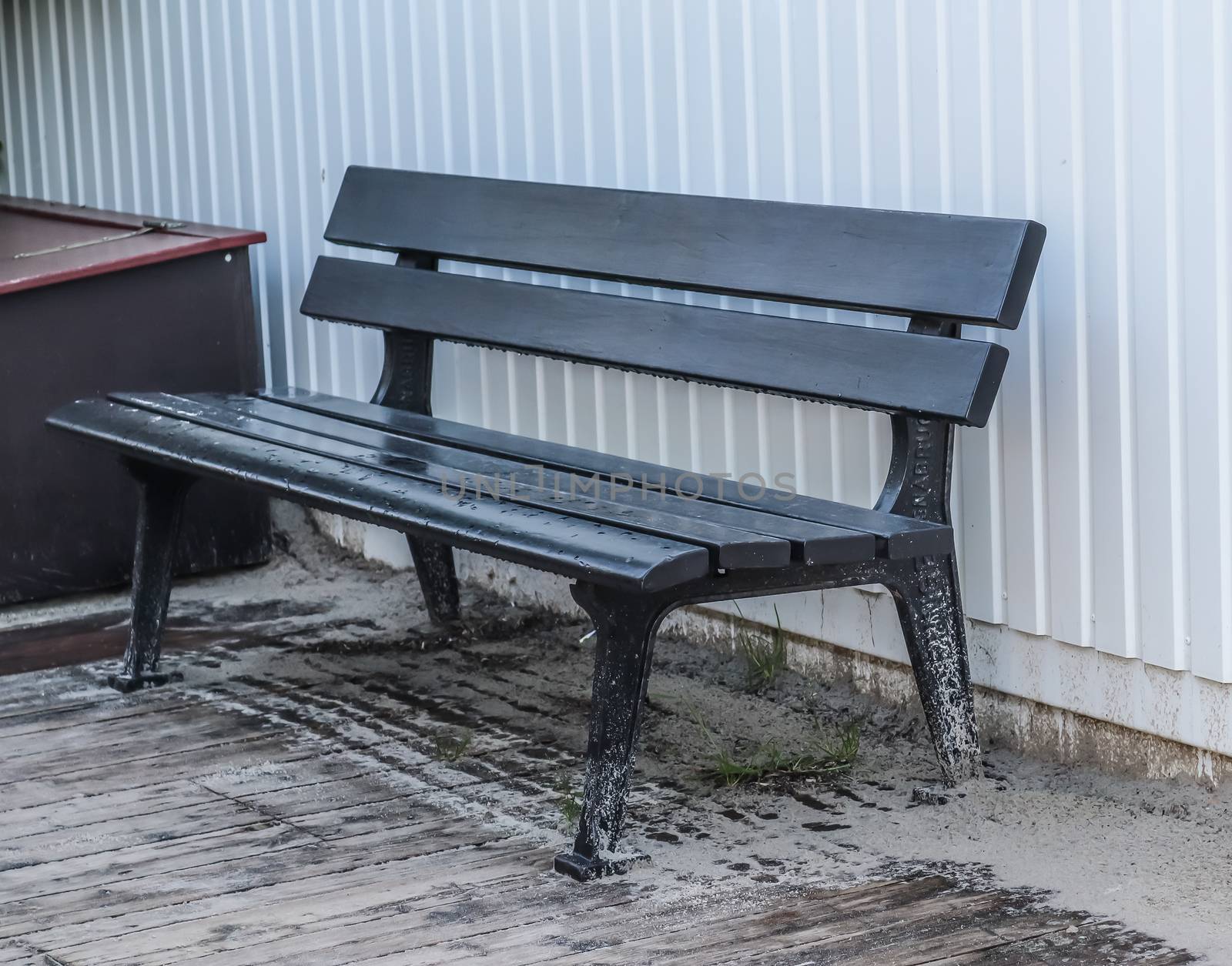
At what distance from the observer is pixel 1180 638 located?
299 cm

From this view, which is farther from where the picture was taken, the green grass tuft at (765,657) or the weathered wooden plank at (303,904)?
the green grass tuft at (765,657)

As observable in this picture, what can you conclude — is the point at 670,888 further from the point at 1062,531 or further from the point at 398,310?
the point at 398,310

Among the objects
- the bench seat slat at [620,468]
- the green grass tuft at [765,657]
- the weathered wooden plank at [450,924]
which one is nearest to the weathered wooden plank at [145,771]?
the bench seat slat at [620,468]

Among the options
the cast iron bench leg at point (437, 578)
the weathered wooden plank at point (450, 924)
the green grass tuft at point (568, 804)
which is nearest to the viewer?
the weathered wooden plank at point (450, 924)

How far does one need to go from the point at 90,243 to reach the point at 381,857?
2666mm

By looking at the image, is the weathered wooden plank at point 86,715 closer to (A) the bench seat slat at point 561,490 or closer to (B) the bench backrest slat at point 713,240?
(A) the bench seat slat at point 561,490

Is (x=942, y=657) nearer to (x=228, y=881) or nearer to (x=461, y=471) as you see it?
(x=461, y=471)

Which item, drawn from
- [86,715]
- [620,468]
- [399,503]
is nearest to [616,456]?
[620,468]

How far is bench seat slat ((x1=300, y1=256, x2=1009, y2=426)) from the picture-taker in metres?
3.05

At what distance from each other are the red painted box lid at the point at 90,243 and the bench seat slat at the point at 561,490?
70cm

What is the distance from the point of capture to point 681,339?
11.6 feet

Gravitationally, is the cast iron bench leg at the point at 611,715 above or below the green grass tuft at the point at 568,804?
above

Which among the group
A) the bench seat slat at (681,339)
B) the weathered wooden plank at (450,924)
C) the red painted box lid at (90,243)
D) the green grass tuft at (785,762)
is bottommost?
the green grass tuft at (785,762)

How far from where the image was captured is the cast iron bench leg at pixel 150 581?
4.00 metres
